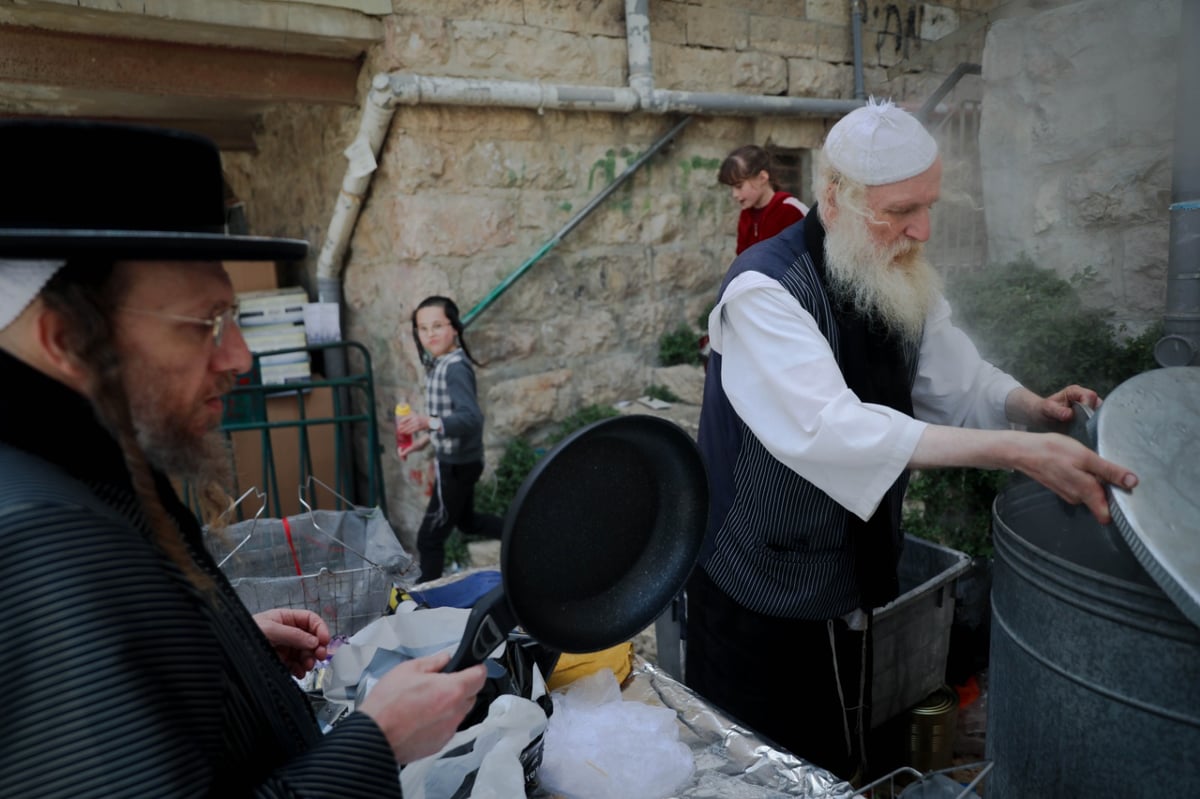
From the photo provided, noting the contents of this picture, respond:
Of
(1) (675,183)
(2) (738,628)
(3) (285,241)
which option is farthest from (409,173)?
(3) (285,241)

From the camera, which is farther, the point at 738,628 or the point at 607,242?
the point at 607,242

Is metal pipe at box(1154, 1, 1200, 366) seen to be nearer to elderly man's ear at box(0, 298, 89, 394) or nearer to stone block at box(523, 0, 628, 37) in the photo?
stone block at box(523, 0, 628, 37)

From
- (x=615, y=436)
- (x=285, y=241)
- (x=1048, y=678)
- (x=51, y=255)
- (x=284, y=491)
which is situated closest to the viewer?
(x=51, y=255)

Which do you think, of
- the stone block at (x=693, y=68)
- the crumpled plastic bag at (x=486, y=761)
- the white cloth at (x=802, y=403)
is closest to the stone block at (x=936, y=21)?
the stone block at (x=693, y=68)

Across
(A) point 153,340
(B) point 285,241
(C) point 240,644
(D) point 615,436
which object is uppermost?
(B) point 285,241

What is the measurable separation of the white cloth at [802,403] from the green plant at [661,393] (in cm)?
332

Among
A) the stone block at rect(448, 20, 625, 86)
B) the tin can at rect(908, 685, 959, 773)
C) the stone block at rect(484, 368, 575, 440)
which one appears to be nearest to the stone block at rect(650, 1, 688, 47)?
the stone block at rect(448, 20, 625, 86)

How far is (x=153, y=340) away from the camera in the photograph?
94cm

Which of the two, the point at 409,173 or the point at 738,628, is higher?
the point at 409,173

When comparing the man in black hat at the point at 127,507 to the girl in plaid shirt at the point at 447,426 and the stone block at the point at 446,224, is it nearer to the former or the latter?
the girl in plaid shirt at the point at 447,426

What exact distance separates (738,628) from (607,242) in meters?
3.41

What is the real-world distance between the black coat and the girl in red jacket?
160 inches

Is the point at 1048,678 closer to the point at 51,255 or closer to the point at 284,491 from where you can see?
the point at 51,255

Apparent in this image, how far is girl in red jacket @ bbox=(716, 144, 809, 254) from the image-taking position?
15.0 feet
